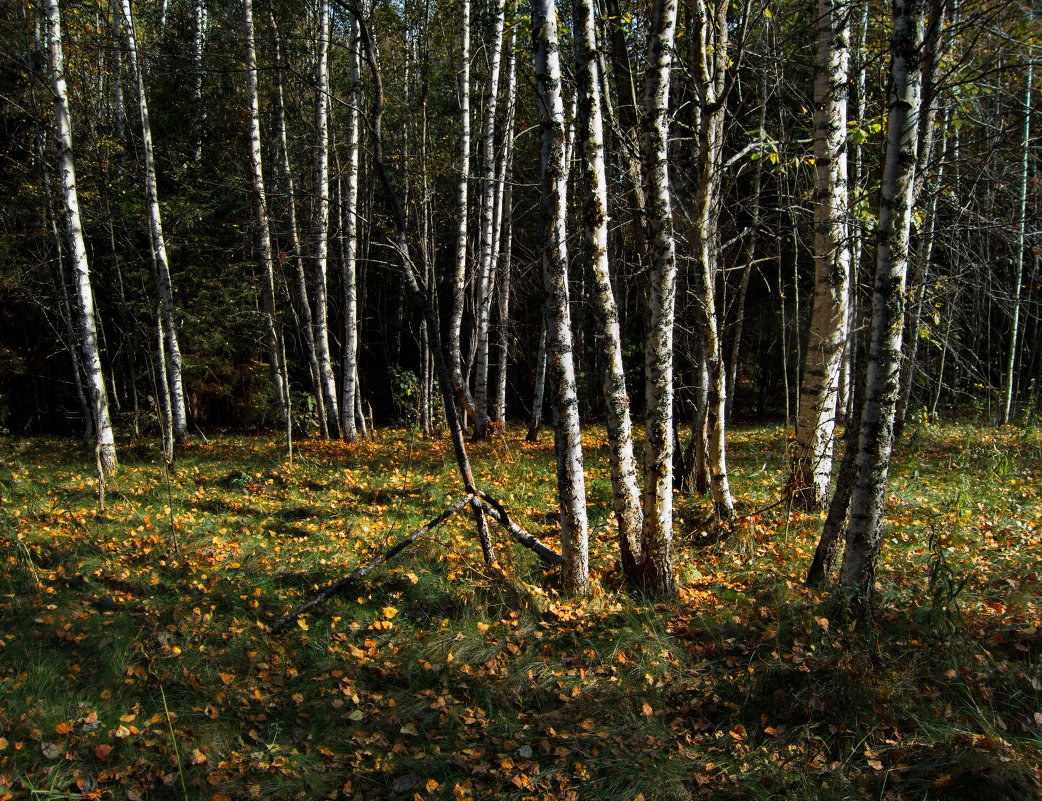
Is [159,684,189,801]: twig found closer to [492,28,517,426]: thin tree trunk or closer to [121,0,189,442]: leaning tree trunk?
[492,28,517,426]: thin tree trunk

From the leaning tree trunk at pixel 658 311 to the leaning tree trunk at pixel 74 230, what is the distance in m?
8.01

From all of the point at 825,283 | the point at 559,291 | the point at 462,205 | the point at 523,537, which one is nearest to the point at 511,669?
the point at 523,537

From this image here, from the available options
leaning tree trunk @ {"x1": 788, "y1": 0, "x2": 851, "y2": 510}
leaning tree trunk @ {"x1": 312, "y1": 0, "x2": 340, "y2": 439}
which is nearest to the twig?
leaning tree trunk @ {"x1": 788, "y1": 0, "x2": 851, "y2": 510}

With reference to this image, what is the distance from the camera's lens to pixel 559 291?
15.3 ft

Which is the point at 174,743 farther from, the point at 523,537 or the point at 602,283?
the point at 602,283

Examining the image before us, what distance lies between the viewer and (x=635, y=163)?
5793 mm

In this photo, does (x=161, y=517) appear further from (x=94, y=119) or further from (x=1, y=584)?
(x=94, y=119)

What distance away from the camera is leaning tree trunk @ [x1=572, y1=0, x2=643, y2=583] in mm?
4453

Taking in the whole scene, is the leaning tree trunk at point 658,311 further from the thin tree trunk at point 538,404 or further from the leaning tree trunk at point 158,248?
the leaning tree trunk at point 158,248

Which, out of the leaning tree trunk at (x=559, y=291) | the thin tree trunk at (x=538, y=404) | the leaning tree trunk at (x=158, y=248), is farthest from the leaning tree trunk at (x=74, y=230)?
the leaning tree trunk at (x=559, y=291)

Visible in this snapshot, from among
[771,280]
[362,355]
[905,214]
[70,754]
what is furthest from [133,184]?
[771,280]

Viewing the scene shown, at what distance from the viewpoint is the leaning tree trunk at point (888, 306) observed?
3.48 metres

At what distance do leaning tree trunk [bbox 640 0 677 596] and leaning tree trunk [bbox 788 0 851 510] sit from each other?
1799 mm

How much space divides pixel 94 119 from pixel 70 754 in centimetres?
1742
